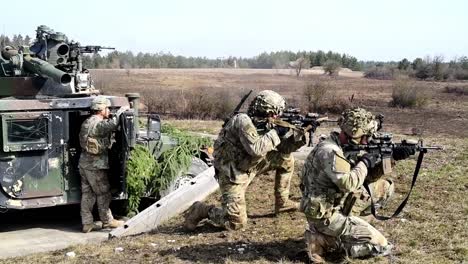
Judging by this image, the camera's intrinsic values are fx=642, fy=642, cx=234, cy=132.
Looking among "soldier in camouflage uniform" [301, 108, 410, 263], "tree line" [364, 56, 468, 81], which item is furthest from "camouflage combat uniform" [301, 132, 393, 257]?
"tree line" [364, 56, 468, 81]

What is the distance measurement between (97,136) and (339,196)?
337 cm

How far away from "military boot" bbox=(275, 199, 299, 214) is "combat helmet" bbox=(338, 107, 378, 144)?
7.50 ft

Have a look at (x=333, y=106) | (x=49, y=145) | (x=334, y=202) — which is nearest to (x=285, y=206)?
(x=334, y=202)

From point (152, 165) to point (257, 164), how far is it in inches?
66.9

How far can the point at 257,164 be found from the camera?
7.99m

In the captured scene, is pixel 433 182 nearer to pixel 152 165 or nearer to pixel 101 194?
pixel 152 165

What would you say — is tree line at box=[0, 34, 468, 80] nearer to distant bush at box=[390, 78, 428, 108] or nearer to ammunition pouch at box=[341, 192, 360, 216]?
distant bush at box=[390, 78, 428, 108]

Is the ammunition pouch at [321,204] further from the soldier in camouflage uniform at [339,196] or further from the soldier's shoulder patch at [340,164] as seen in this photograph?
the soldier's shoulder patch at [340,164]

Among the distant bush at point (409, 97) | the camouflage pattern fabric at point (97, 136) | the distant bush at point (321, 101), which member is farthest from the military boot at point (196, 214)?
the distant bush at point (409, 97)

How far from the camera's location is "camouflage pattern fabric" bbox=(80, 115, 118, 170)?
8.07 m

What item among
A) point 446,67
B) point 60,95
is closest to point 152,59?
point 446,67

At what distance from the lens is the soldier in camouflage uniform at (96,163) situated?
8.09 meters

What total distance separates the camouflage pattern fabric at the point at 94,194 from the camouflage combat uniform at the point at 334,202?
299cm

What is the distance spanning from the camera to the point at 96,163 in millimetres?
8172
